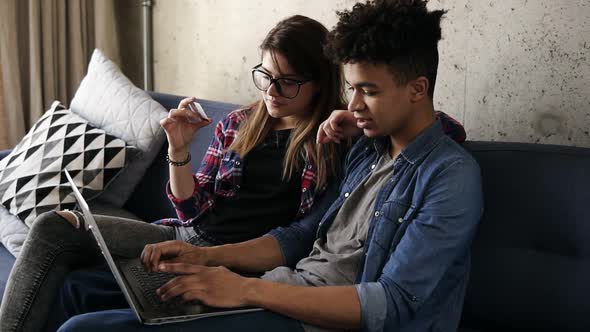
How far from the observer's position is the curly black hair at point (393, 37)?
1345mm

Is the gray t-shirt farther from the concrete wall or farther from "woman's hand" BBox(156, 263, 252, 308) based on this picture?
the concrete wall

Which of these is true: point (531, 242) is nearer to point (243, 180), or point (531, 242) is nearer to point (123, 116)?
point (243, 180)

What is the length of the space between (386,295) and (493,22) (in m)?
0.83

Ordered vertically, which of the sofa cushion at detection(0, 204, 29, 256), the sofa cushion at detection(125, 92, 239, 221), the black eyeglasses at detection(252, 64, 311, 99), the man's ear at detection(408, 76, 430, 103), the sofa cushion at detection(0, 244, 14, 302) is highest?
the man's ear at detection(408, 76, 430, 103)

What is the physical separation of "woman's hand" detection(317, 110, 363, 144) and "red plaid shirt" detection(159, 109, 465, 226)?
0.12 m

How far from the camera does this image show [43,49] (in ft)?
10.2

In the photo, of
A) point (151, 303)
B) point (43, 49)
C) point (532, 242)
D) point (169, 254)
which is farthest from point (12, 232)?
point (532, 242)

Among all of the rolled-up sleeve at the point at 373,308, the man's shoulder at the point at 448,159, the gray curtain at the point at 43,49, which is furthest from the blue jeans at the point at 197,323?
the gray curtain at the point at 43,49

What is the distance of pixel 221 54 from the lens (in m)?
2.77

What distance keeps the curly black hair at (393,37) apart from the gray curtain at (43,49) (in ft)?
6.64

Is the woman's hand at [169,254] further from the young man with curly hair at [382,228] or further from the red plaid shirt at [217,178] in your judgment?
the red plaid shirt at [217,178]

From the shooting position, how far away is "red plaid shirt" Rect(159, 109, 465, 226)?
1709 mm

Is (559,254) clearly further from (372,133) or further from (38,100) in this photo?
(38,100)

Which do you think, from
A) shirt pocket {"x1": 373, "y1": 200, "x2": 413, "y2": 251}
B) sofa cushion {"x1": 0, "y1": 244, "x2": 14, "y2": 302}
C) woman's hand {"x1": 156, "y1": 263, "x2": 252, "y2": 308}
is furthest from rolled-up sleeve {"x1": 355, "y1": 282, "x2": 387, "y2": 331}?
sofa cushion {"x1": 0, "y1": 244, "x2": 14, "y2": 302}
